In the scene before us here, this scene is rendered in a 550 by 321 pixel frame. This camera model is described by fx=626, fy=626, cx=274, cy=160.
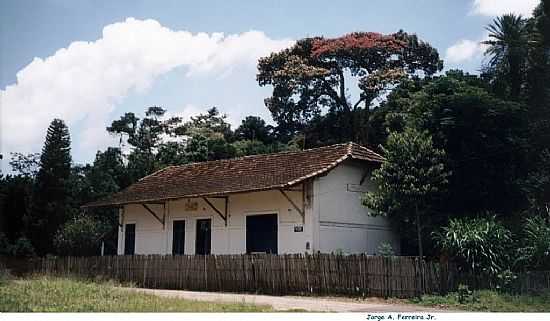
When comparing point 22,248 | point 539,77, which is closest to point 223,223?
point 22,248

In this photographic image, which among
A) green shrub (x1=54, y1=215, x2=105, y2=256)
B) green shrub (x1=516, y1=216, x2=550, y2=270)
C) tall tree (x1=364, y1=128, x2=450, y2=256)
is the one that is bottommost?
green shrub (x1=516, y1=216, x2=550, y2=270)

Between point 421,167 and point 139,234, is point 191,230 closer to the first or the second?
point 139,234

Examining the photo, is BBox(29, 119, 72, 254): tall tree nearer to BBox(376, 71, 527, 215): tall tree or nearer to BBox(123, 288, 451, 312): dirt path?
BBox(123, 288, 451, 312): dirt path

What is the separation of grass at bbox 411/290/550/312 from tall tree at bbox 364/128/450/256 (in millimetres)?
2423

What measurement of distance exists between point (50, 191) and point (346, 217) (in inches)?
508

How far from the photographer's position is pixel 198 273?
17.1 meters

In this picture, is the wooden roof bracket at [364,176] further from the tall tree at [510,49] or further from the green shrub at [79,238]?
the green shrub at [79,238]

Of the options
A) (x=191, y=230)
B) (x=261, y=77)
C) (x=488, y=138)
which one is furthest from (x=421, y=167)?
(x=261, y=77)

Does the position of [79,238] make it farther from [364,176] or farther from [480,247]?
[480,247]

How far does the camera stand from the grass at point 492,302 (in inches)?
489

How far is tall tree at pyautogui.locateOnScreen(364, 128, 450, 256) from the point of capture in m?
15.3

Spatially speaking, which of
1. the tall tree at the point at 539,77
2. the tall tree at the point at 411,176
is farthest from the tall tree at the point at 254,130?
the tall tree at the point at 411,176

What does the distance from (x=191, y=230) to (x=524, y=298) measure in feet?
36.7

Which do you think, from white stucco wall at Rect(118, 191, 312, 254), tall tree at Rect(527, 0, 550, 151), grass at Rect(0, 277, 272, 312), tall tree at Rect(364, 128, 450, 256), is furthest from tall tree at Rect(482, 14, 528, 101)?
grass at Rect(0, 277, 272, 312)
